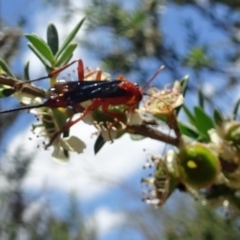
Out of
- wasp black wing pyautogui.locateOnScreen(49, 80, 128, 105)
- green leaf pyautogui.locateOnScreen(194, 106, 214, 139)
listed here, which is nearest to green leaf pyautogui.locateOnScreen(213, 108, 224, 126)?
green leaf pyautogui.locateOnScreen(194, 106, 214, 139)

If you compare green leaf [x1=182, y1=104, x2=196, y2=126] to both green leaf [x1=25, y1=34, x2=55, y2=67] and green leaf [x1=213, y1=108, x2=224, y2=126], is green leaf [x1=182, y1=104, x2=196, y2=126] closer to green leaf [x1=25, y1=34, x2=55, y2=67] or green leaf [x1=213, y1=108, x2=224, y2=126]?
green leaf [x1=213, y1=108, x2=224, y2=126]

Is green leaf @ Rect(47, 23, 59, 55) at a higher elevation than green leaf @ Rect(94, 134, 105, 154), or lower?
higher

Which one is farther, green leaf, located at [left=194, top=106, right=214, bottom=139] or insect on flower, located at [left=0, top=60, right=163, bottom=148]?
green leaf, located at [left=194, top=106, right=214, bottom=139]

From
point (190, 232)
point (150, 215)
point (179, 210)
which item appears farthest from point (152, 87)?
point (150, 215)

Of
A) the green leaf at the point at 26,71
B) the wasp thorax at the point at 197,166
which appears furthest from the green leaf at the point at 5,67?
the wasp thorax at the point at 197,166

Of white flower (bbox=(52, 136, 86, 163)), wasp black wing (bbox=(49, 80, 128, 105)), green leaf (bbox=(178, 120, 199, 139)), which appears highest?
wasp black wing (bbox=(49, 80, 128, 105))
